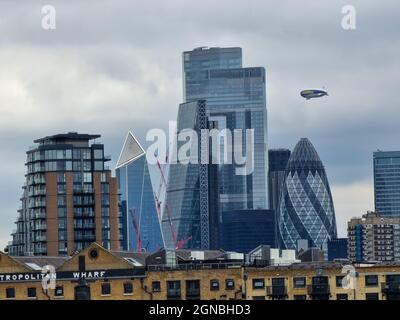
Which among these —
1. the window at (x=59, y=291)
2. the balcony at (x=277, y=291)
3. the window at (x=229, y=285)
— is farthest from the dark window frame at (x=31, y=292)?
the balcony at (x=277, y=291)

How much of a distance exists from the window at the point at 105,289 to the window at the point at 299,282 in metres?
16.6

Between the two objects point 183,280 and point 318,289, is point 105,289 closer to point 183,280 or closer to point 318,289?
point 183,280

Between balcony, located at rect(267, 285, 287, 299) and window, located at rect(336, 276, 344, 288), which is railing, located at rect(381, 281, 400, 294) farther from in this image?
balcony, located at rect(267, 285, 287, 299)

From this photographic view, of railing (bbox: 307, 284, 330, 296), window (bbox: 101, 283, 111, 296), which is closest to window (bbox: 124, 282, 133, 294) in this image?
window (bbox: 101, 283, 111, 296)

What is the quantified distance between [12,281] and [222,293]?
63.5ft

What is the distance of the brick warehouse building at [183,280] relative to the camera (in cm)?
13738

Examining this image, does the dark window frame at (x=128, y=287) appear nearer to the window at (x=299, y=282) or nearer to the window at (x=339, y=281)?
the window at (x=299, y=282)

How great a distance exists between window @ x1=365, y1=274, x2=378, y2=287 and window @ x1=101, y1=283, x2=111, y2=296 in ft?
75.9

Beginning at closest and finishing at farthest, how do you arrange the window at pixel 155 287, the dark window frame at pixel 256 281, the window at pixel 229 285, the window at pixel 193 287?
the dark window frame at pixel 256 281
the window at pixel 229 285
the window at pixel 155 287
the window at pixel 193 287

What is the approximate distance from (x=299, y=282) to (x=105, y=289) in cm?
1751

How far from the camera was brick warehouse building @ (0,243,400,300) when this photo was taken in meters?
137
